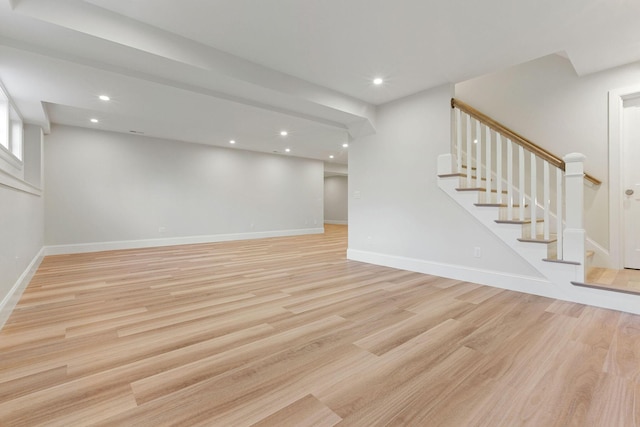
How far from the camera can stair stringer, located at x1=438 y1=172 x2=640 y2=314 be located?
2.33m

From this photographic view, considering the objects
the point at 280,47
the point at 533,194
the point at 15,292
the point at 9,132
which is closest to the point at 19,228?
the point at 15,292

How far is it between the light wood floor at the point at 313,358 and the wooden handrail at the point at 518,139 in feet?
4.40

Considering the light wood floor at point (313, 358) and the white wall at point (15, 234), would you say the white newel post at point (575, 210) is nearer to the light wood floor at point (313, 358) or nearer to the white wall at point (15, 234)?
the light wood floor at point (313, 358)

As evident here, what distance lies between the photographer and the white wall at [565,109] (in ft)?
10.3

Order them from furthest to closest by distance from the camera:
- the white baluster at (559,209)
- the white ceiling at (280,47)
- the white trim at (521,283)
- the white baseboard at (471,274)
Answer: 1. the white baseboard at (471,274)
2. the white baluster at (559,209)
3. the white trim at (521,283)
4. the white ceiling at (280,47)

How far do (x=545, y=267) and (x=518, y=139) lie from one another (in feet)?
4.28

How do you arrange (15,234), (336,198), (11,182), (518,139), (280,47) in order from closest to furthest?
1. (11,182)
2. (280,47)
3. (15,234)
4. (518,139)
5. (336,198)

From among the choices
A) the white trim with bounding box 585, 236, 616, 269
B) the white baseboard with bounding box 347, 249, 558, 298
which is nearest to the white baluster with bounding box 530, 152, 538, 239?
the white baseboard with bounding box 347, 249, 558, 298

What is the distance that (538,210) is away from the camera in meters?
3.54

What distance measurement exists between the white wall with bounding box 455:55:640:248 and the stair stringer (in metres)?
1.14

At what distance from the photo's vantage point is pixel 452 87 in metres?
3.35

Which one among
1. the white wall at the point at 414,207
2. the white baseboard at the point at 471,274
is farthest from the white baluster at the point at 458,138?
the white baseboard at the point at 471,274

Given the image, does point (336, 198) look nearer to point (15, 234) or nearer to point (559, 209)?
point (559, 209)

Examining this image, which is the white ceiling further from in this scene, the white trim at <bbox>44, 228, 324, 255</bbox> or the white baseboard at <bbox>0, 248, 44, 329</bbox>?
the white trim at <bbox>44, 228, 324, 255</bbox>
